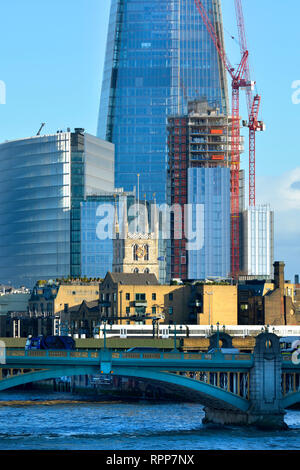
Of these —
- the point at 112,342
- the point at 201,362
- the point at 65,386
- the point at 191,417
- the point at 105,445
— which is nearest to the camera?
→ the point at 105,445

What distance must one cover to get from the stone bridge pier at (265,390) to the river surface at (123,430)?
6.20 feet

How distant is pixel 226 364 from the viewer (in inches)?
4911

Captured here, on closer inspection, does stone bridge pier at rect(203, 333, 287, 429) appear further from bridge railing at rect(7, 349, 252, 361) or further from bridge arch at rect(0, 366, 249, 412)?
bridge railing at rect(7, 349, 252, 361)

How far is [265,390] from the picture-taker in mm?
124188

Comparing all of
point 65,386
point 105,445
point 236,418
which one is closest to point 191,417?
point 236,418

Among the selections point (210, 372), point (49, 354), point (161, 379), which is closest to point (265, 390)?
point (210, 372)

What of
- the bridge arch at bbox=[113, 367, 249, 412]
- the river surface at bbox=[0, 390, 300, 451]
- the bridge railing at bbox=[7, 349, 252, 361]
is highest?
the bridge railing at bbox=[7, 349, 252, 361]

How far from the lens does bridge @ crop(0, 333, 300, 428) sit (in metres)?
120

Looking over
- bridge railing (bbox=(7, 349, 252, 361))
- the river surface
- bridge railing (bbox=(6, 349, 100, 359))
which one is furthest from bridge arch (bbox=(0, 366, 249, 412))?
the river surface

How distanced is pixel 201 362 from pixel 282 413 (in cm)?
1067

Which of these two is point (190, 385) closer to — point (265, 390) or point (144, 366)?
point (144, 366)

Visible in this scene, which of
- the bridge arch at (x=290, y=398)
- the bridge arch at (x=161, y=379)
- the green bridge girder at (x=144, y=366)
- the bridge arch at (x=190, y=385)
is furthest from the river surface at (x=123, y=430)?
the green bridge girder at (x=144, y=366)

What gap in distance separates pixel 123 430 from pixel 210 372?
12017mm
